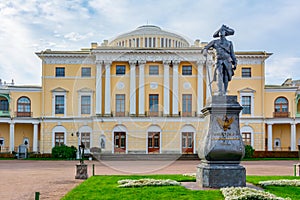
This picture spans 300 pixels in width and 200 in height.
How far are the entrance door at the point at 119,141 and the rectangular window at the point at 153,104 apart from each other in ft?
13.4

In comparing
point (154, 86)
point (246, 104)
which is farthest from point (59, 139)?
point (246, 104)

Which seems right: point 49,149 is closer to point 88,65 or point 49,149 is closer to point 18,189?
point 88,65

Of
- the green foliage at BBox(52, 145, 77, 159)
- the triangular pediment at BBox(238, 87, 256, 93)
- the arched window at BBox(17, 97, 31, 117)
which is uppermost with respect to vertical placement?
the triangular pediment at BBox(238, 87, 256, 93)

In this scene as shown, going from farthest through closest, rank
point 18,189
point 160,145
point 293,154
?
point 160,145 → point 293,154 → point 18,189

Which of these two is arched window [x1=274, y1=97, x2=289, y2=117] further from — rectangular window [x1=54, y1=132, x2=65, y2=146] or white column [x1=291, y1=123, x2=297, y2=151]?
rectangular window [x1=54, y1=132, x2=65, y2=146]

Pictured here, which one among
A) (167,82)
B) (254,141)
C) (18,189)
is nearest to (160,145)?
(167,82)

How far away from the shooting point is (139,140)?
157 ft

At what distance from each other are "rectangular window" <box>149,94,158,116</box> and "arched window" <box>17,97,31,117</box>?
14.2 meters

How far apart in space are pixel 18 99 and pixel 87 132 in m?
8.93

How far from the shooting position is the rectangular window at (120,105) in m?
47.9

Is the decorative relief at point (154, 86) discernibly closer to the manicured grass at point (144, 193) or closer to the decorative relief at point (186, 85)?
the decorative relief at point (186, 85)

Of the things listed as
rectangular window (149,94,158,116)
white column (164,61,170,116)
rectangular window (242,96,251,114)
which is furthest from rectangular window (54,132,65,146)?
rectangular window (242,96,251,114)

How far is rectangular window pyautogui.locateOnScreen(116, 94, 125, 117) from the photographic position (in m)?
47.9

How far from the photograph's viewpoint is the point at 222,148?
13.4 m
